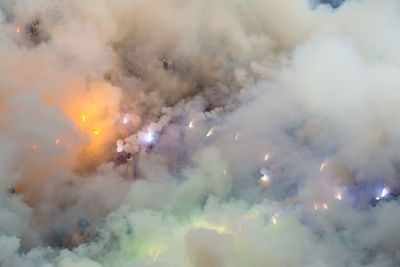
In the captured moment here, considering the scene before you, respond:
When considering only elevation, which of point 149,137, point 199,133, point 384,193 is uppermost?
point 199,133

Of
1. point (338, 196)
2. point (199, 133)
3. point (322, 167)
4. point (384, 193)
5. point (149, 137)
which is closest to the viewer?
point (384, 193)

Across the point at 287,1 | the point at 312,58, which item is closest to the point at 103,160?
the point at 312,58

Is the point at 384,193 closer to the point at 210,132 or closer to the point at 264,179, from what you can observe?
the point at 264,179

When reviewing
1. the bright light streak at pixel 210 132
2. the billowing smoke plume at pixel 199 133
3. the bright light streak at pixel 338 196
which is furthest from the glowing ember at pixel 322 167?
the bright light streak at pixel 210 132

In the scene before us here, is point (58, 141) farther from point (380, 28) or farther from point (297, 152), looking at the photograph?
point (380, 28)

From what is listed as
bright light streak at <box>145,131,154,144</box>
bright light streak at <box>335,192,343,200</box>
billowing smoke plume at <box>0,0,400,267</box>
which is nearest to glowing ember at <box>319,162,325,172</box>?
billowing smoke plume at <box>0,0,400,267</box>

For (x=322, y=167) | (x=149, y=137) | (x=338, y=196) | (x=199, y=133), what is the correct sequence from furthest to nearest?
1. (x=199, y=133)
2. (x=149, y=137)
3. (x=322, y=167)
4. (x=338, y=196)

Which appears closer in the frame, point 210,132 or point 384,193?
point 384,193

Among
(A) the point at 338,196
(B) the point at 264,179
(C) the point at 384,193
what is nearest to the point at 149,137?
(B) the point at 264,179
